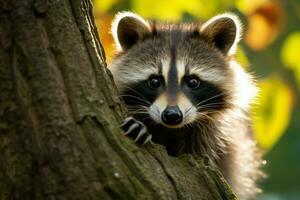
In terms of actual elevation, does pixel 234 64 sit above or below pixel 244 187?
above

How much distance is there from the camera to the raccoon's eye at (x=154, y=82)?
5.61 m

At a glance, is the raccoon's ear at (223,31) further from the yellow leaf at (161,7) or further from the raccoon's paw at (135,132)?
the raccoon's paw at (135,132)

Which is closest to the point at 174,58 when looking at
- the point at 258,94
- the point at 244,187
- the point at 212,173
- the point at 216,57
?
the point at 216,57

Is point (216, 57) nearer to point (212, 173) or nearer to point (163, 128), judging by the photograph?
point (163, 128)

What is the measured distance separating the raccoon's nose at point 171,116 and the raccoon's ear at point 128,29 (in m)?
0.92

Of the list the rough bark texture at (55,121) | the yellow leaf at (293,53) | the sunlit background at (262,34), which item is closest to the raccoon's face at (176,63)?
the sunlit background at (262,34)

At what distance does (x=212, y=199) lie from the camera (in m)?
3.97

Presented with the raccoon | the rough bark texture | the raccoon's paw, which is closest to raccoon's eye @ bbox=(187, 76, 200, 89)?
the raccoon

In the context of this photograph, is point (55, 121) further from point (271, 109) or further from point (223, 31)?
point (271, 109)

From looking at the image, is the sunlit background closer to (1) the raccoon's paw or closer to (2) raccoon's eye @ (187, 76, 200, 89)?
(2) raccoon's eye @ (187, 76, 200, 89)

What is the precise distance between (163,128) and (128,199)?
5.96 feet

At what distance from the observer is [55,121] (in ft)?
12.0

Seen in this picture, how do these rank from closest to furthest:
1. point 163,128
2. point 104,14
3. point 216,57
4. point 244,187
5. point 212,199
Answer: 1. point 212,199
2. point 163,128
3. point 216,57
4. point 244,187
5. point 104,14

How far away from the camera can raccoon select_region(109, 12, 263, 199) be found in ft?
18.1
